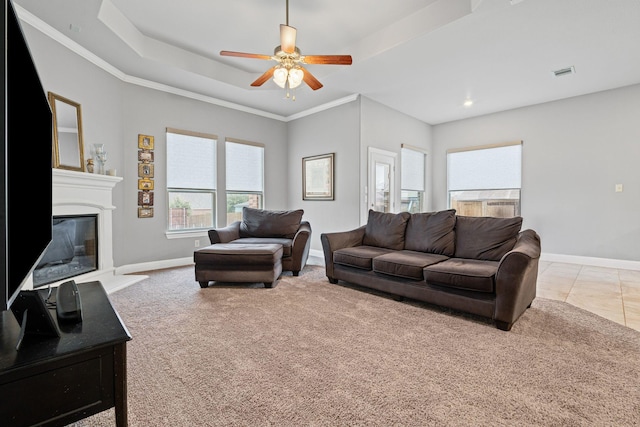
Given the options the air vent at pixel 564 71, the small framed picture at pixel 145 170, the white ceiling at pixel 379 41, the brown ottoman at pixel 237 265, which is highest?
the white ceiling at pixel 379 41

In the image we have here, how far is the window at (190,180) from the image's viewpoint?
4.71 meters

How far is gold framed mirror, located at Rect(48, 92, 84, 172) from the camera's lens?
10.4ft

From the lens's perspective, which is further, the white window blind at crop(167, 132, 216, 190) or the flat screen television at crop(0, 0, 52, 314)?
the white window blind at crop(167, 132, 216, 190)

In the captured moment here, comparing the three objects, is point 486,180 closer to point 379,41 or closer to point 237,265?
point 379,41

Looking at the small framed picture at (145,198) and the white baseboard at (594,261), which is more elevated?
the small framed picture at (145,198)

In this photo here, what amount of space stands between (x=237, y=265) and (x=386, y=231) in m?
1.84

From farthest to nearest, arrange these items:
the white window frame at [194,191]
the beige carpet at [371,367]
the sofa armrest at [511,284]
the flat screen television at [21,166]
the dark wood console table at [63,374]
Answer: the white window frame at [194,191] < the sofa armrest at [511,284] < the beige carpet at [371,367] < the dark wood console table at [63,374] < the flat screen television at [21,166]

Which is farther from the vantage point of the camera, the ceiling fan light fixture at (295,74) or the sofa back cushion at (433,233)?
the sofa back cushion at (433,233)

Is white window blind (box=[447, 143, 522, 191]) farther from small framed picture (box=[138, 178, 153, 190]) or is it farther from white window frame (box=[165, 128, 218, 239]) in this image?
small framed picture (box=[138, 178, 153, 190])

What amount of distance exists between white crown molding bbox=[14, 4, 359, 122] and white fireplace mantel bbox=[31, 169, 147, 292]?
142 centimetres

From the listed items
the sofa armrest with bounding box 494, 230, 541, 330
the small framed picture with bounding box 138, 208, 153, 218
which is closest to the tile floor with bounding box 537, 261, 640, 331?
the sofa armrest with bounding box 494, 230, 541, 330

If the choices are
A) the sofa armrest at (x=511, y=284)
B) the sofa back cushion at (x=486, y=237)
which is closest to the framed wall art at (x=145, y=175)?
the sofa back cushion at (x=486, y=237)

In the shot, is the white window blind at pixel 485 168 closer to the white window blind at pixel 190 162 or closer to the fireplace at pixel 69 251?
the white window blind at pixel 190 162

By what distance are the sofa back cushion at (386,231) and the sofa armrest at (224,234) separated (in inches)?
72.8
